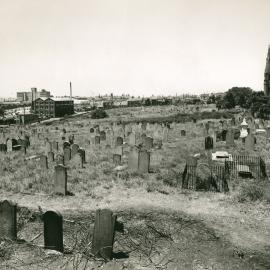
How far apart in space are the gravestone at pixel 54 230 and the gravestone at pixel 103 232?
749mm

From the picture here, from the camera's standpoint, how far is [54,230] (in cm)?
761

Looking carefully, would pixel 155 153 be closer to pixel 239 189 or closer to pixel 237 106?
pixel 239 189

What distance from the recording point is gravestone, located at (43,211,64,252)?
24.9 ft

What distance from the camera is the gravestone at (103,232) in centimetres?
743

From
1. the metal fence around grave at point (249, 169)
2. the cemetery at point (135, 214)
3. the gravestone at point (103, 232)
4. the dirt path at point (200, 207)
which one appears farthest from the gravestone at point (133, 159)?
the gravestone at point (103, 232)

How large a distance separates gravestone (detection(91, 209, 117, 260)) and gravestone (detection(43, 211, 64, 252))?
0.75 meters

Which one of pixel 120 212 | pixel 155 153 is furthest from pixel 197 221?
pixel 155 153

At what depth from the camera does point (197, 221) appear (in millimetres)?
9273

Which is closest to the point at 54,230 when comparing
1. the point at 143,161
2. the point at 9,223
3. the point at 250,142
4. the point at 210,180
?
the point at 9,223

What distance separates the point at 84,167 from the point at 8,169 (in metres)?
3.80

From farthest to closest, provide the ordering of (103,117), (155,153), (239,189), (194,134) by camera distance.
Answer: (103,117) → (194,134) → (155,153) → (239,189)

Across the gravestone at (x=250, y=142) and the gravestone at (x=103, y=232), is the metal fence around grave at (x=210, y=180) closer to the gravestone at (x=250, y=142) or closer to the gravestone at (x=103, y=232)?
the gravestone at (x=103, y=232)

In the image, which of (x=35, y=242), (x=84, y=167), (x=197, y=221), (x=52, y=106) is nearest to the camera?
(x=35, y=242)

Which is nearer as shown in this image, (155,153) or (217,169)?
(217,169)
